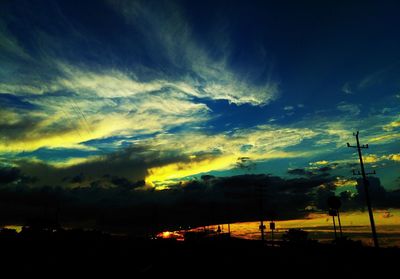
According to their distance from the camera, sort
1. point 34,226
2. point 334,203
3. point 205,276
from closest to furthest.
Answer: point 205,276
point 334,203
point 34,226

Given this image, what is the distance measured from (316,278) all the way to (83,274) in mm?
19593

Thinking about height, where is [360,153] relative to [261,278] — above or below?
above

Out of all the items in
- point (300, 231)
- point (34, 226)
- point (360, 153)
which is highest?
point (360, 153)

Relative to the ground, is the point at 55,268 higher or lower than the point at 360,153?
lower

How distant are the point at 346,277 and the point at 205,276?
10.6 metres

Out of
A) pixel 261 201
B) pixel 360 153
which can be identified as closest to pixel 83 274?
pixel 360 153

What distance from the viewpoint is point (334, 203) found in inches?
3182

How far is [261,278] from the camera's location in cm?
2373

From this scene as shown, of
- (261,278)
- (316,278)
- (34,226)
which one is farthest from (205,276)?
(34,226)

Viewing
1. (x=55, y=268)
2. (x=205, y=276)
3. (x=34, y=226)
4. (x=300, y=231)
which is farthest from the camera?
(x=300, y=231)

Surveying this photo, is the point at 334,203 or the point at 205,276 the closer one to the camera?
the point at 205,276

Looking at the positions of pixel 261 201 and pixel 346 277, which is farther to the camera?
pixel 261 201

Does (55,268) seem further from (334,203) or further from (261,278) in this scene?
(334,203)

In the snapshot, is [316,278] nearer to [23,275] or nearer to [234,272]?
[234,272]
